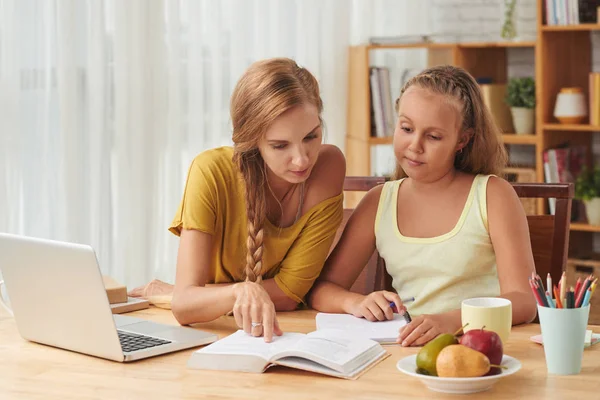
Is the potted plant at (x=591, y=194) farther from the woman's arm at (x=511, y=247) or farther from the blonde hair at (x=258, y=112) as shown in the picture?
the blonde hair at (x=258, y=112)

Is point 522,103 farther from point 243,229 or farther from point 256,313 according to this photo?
point 256,313

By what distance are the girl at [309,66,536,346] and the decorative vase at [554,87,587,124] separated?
2.24m

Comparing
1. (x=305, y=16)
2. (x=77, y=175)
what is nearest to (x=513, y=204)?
(x=77, y=175)

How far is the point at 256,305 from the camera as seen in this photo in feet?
5.47

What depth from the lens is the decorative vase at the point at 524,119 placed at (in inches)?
171

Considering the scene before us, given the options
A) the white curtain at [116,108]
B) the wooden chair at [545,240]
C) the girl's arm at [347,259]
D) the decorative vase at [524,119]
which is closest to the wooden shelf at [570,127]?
the decorative vase at [524,119]

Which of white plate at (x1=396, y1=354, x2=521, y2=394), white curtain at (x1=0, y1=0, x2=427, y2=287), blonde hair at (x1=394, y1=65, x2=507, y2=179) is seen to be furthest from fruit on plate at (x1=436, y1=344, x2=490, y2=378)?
white curtain at (x1=0, y1=0, x2=427, y2=287)

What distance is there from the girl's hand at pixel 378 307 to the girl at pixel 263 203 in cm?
20

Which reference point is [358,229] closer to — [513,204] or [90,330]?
[513,204]

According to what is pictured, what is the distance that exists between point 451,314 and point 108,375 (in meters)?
0.63

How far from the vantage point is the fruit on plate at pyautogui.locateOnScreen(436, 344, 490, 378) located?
1355mm

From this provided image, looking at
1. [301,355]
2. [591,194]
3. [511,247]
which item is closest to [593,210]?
[591,194]

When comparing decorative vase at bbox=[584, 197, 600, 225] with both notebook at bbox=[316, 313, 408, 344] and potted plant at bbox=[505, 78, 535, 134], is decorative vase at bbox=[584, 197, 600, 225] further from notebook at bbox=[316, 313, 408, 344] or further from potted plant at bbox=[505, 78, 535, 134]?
notebook at bbox=[316, 313, 408, 344]

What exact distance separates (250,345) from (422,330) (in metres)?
0.31
